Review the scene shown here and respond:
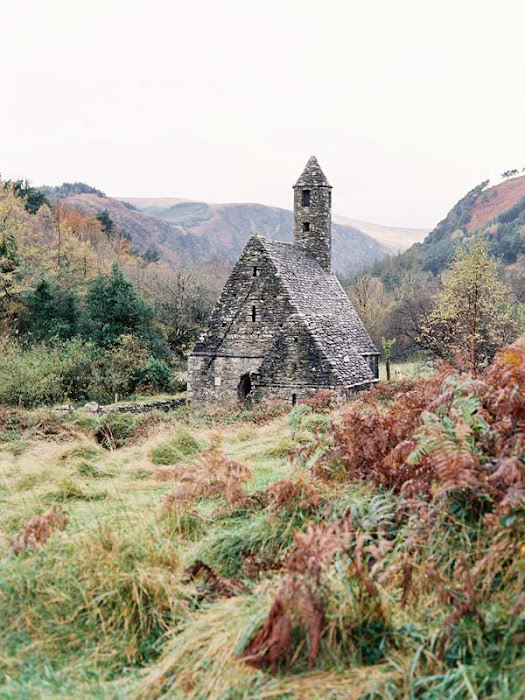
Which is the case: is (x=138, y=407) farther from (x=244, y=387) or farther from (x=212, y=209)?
(x=212, y=209)

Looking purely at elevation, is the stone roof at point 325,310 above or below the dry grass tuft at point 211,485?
above

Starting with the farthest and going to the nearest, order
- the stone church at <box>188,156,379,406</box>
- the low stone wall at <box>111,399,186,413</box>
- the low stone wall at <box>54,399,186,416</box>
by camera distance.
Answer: the low stone wall at <box>111,399,186,413</box> < the low stone wall at <box>54,399,186,416</box> < the stone church at <box>188,156,379,406</box>

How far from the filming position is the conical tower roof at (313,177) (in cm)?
2598

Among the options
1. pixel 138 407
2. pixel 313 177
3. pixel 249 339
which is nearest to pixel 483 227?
pixel 313 177

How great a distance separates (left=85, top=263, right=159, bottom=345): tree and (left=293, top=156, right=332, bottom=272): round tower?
8.76 metres

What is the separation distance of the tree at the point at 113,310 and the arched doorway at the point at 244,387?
28.9ft

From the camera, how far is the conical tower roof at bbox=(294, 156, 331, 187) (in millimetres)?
25984

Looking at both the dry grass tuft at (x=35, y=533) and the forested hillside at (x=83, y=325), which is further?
the forested hillside at (x=83, y=325)

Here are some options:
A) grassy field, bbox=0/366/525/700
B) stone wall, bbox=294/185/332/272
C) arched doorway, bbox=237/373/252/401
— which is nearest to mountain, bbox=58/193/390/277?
stone wall, bbox=294/185/332/272

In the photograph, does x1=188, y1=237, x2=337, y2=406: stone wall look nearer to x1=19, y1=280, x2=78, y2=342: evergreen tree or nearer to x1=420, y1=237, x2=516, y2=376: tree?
x1=420, y1=237, x2=516, y2=376: tree

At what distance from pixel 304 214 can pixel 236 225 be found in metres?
123

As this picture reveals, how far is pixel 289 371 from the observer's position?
806 inches

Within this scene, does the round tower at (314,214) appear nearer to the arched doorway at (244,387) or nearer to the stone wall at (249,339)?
the stone wall at (249,339)

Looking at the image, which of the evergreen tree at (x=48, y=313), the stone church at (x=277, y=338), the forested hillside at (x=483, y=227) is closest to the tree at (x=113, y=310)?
the evergreen tree at (x=48, y=313)
